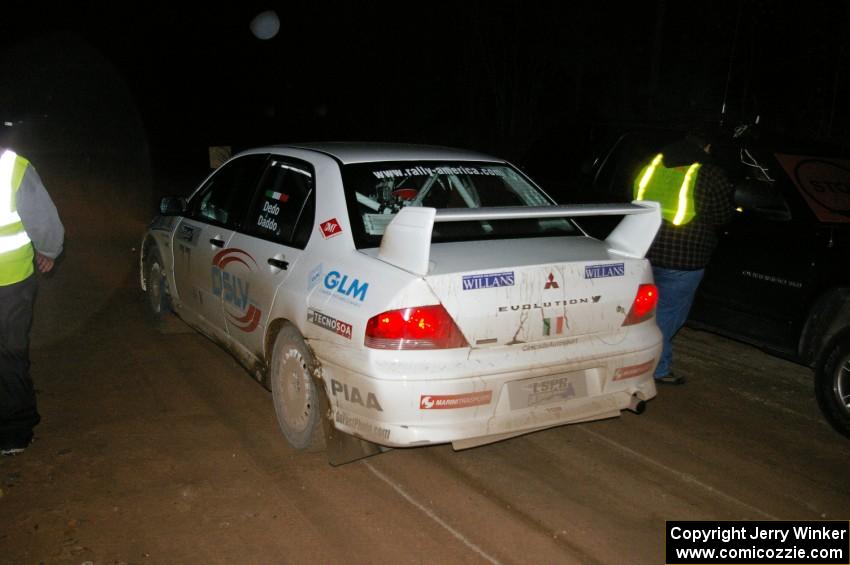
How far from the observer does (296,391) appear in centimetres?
422

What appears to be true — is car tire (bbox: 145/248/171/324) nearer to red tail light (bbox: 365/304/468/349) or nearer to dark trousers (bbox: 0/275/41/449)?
dark trousers (bbox: 0/275/41/449)

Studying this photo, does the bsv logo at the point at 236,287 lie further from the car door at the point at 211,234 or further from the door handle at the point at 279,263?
the door handle at the point at 279,263

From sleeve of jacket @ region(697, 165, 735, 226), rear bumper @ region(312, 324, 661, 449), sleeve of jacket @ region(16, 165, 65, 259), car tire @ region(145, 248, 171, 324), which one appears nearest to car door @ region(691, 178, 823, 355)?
sleeve of jacket @ region(697, 165, 735, 226)

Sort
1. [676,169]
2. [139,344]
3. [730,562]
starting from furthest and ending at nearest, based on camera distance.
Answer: [139,344]
[676,169]
[730,562]

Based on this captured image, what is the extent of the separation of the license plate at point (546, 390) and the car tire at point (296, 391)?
1019 millimetres

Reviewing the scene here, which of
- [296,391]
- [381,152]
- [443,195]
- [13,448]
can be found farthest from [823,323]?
[13,448]

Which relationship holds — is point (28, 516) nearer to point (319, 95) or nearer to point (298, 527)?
point (298, 527)

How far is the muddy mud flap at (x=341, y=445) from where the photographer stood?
3.83 metres

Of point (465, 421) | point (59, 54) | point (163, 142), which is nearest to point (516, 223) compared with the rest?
point (465, 421)

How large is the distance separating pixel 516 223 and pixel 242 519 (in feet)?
7.12

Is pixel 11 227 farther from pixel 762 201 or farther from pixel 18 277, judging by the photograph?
pixel 762 201

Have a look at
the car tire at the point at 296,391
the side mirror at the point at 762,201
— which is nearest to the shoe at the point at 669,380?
the side mirror at the point at 762,201

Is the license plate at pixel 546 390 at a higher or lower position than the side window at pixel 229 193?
lower

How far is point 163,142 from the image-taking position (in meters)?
32.9
